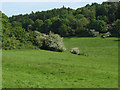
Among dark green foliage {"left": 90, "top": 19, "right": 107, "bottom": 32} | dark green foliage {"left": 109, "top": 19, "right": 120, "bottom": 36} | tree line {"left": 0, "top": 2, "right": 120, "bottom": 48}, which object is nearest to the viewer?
tree line {"left": 0, "top": 2, "right": 120, "bottom": 48}

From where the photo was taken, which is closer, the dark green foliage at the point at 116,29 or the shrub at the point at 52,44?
the shrub at the point at 52,44

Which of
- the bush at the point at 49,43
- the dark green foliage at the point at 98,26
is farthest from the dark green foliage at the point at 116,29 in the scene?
the bush at the point at 49,43

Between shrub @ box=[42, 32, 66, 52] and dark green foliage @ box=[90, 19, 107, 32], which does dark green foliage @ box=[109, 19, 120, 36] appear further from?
shrub @ box=[42, 32, 66, 52]

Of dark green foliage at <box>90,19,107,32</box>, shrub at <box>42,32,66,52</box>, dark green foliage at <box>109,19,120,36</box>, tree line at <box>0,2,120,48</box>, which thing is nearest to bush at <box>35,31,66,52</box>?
shrub at <box>42,32,66,52</box>

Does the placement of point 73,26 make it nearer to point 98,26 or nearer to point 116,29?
point 98,26

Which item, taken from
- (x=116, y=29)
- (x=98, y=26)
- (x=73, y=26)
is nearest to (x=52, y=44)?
(x=116, y=29)

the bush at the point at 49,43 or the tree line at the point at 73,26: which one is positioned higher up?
the tree line at the point at 73,26

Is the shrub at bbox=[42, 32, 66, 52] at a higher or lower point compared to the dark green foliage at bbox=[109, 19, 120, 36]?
lower

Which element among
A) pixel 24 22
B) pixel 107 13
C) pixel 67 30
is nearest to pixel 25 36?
pixel 67 30

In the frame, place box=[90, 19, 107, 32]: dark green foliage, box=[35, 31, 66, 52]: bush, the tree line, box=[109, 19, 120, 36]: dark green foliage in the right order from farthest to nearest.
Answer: box=[90, 19, 107, 32]: dark green foliage → box=[109, 19, 120, 36]: dark green foliage → box=[35, 31, 66, 52]: bush → the tree line

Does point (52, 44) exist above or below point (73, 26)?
below

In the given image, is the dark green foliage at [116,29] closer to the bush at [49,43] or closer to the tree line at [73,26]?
the tree line at [73,26]

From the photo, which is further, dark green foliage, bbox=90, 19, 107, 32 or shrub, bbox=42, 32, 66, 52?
dark green foliage, bbox=90, 19, 107, 32

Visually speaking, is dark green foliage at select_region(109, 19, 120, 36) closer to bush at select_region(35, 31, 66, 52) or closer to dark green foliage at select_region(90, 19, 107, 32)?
dark green foliage at select_region(90, 19, 107, 32)
